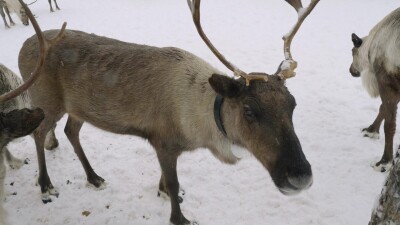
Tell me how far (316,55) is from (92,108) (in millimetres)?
5826

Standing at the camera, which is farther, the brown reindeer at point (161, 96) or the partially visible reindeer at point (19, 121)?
the brown reindeer at point (161, 96)

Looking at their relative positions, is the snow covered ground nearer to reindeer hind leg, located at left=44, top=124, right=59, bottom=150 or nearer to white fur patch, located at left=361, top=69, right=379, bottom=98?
reindeer hind leg, located at left=44, top=124, right=59, bottom=150

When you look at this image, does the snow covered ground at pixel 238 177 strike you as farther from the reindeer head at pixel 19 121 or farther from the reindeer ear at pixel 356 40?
the reindeer head at pixel 19 121

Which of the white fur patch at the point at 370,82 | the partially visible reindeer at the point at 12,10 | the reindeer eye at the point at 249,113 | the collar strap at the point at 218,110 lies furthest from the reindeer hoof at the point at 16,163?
the partially visible reindeer at the point at 12,10

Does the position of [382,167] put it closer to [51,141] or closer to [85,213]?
[85,213]

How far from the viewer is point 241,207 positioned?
3414mm

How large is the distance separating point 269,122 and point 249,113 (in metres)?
0.16

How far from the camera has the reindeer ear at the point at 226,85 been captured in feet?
7.45

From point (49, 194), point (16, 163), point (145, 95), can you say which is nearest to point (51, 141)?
point (16, 163)

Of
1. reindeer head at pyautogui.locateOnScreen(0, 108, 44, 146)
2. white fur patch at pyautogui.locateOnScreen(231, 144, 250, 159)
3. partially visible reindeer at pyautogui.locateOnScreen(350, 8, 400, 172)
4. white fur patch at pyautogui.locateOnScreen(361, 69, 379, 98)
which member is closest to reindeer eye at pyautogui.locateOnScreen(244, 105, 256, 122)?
white fur patch at pyautogui.locateOnScreen(231, 144, 250, 159)

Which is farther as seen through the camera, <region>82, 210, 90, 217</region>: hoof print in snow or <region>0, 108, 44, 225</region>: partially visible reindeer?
<region>82, 210, 90, 217</region>: hoof print in snow

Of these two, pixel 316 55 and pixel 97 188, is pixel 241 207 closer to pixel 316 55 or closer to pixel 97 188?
pixel 97 188

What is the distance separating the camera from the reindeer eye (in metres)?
2.29

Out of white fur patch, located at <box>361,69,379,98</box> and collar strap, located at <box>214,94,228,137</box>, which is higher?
collar strap, located at <box>214,94,228,137</box>
